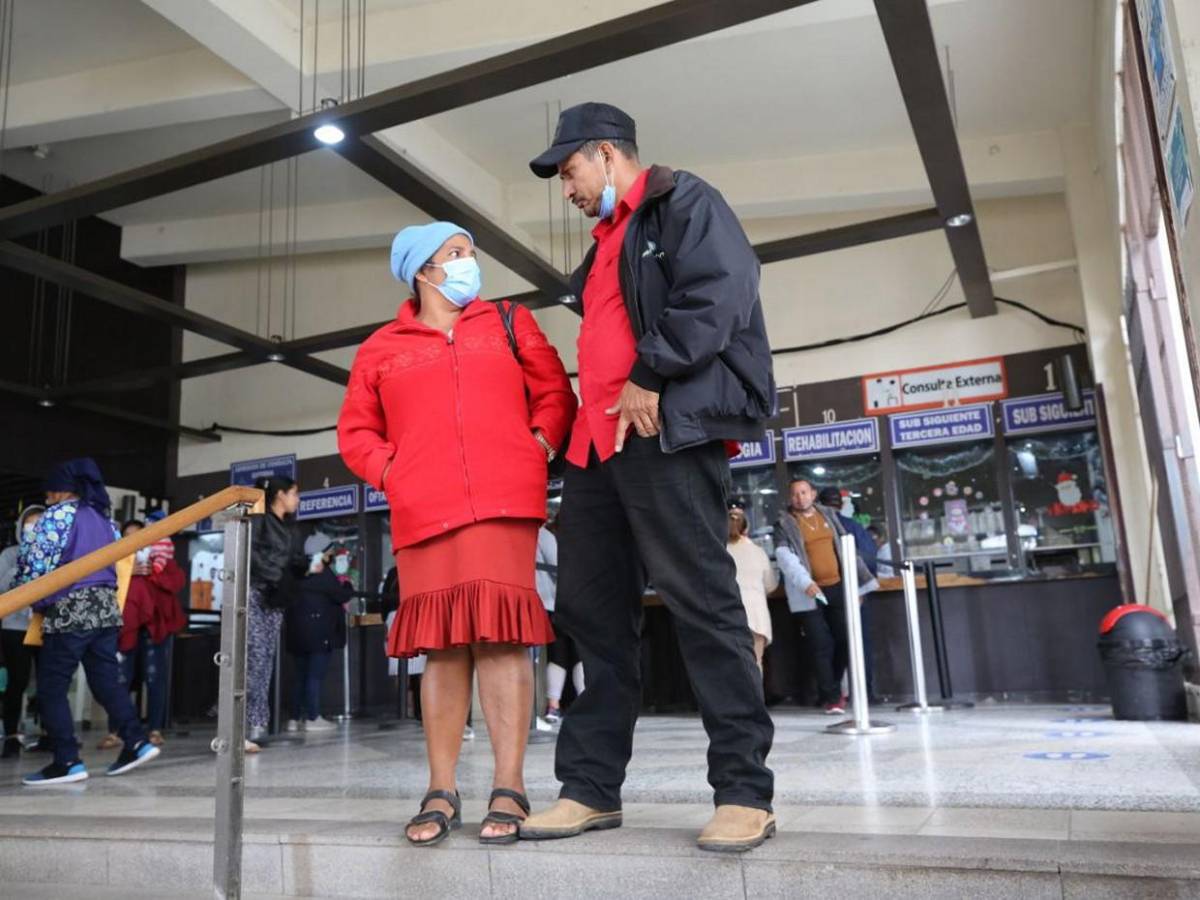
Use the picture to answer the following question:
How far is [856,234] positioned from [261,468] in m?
6.90

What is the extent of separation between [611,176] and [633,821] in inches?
57.0

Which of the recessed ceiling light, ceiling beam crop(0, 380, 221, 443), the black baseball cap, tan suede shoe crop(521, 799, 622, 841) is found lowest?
tan suede shoe crop(521, 799, 622, 841)

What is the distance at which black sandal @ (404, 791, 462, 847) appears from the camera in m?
2.22

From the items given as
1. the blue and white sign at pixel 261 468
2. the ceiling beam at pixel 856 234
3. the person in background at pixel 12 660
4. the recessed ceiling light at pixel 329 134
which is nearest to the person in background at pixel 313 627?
the person in background at pixel 12 660

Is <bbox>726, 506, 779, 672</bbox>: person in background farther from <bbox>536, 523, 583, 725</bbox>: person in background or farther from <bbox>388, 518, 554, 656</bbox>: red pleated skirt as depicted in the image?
<bbox>388, 518, 554, 656</bbox>: red pleated skirt

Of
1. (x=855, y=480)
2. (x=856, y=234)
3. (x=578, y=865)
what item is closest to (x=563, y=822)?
(x=578, y=865)

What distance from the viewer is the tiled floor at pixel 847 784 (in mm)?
2318

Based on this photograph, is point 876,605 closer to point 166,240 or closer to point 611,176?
point 611,176

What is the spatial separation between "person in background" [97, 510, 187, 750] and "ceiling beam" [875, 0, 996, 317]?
4.99 meters

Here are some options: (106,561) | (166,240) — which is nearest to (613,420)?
(106,561)

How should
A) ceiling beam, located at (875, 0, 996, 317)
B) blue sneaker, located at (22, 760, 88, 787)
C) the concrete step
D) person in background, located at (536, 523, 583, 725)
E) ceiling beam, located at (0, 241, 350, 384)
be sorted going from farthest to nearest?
1. ceiling beam, located at (0, 241, 350, 384)
2. person in background, located at (536, 523, 583, 725)
3. ceiling beam, located at (875, 0, 996, 317)
4. blue sneaker, located at (22, 760, 88, 787)
5. the concrete step

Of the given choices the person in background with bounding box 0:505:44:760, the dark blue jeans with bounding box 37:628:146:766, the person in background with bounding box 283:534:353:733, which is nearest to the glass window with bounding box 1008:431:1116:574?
the person in background with bounding box 283:534:353:733

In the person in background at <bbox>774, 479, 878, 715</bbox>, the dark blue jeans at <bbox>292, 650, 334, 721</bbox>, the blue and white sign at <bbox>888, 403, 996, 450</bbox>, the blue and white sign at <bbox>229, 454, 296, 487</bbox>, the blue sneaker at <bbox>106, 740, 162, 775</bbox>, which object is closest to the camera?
the blue sneaker at <bbox>106, 740, 162, 775</bbox>

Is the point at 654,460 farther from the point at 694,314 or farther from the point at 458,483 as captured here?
the point at 458,483
